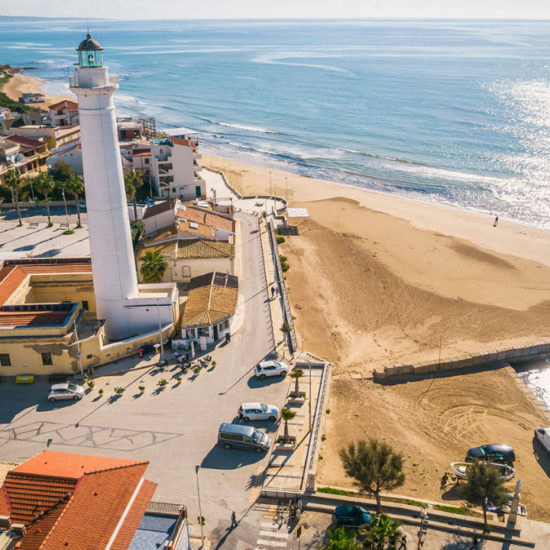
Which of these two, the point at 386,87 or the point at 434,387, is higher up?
the point at 386,87

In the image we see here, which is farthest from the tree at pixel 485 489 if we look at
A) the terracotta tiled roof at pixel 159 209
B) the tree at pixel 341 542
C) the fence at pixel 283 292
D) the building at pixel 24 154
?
the building at pixel 24 154

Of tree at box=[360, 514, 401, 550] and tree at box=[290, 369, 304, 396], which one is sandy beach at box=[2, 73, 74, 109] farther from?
tree at box=[360, 514, 401, 550]

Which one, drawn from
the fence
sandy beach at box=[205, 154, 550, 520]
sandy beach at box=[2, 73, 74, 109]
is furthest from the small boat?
sandy beach at box=[2, 73, 74, 109]

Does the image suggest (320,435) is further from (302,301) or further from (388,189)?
(388,189)

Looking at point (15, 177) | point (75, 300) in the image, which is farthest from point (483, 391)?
point (15, 177)

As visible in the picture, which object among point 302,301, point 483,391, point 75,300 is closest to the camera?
point 483,391

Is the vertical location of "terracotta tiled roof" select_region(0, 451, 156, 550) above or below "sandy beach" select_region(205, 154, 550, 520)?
above

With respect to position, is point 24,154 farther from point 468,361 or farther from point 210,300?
point 468,361
